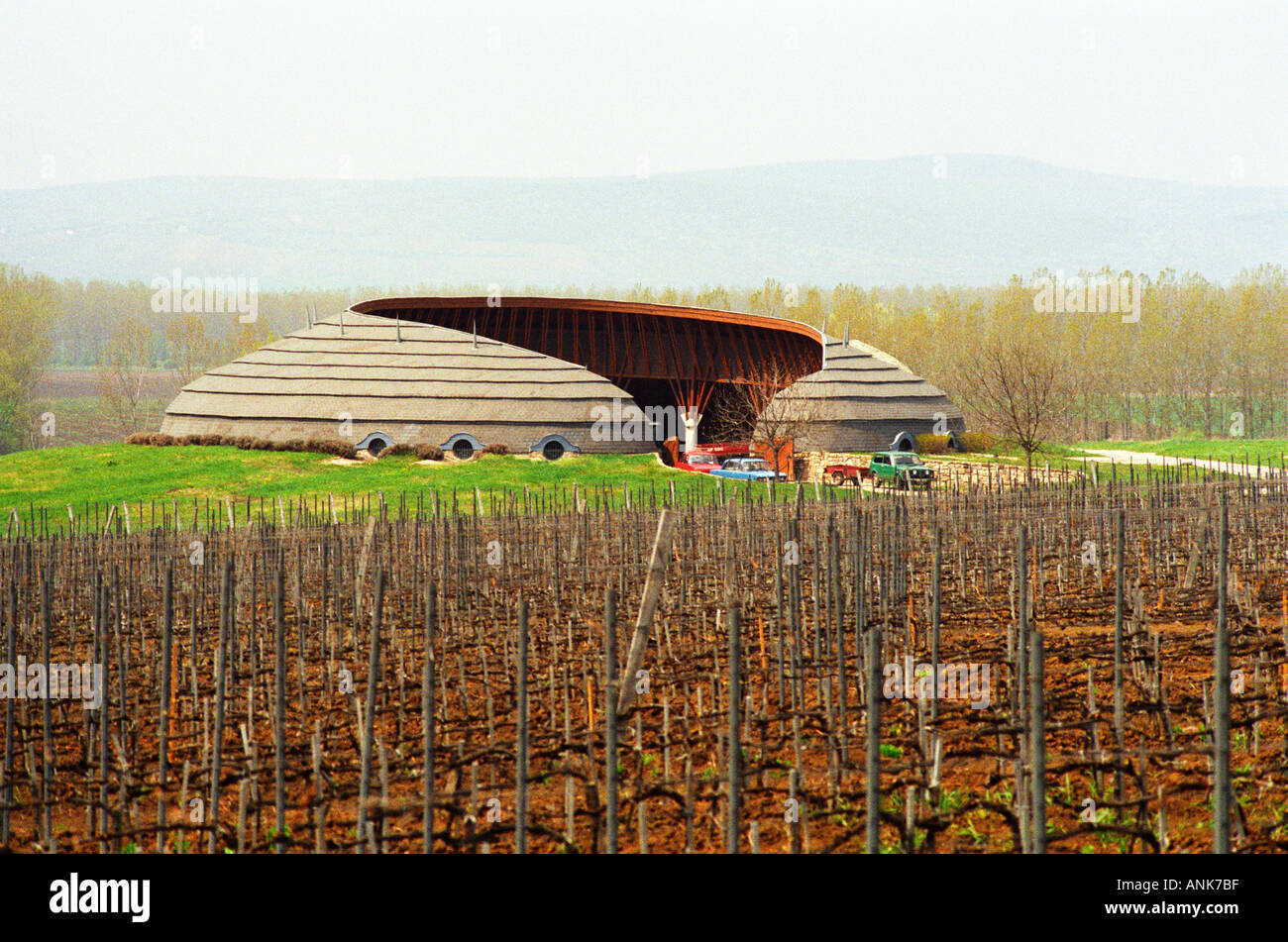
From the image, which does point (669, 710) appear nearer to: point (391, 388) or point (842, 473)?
point (842, 473)

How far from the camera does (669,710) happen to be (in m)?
10.9

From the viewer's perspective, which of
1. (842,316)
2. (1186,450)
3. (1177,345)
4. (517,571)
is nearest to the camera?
(517,571)

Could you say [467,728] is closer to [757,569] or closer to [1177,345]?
[757,569]

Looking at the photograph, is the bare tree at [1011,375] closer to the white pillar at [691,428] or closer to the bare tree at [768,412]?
the bare tree at [768,412]

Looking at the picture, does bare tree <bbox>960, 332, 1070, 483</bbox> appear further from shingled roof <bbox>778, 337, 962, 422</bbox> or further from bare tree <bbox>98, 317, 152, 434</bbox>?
bare tree <bbox>98, 317, 152, 434</bbox>

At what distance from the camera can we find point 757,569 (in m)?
18.0

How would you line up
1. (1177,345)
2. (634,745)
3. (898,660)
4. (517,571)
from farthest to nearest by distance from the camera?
(1177,345), (517,571), (898,660), (634,745)

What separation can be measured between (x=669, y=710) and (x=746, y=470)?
90.6 feet

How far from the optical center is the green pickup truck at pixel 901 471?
116 feet

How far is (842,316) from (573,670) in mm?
75758

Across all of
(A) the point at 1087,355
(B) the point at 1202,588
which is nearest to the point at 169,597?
(B) the point at 1202,588

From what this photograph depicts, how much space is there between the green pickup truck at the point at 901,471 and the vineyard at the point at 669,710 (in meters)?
15.8

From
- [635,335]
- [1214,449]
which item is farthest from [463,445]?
[1214,449]

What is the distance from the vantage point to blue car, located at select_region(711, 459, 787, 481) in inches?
1453
